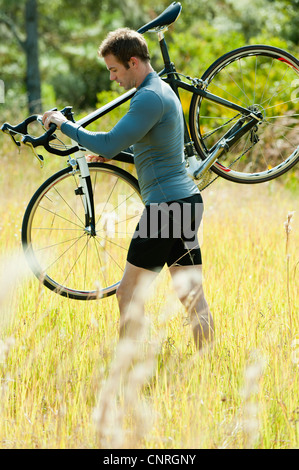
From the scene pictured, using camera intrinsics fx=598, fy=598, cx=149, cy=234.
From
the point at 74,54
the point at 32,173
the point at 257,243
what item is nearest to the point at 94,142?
the point at 257,243

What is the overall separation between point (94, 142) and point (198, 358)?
1013 mm

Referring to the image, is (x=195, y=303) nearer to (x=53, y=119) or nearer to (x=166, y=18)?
(x=53, y=119)

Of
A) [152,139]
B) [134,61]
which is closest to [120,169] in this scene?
[152,139]

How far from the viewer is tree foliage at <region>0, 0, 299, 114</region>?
31.2 ft

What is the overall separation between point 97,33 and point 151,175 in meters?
11.3

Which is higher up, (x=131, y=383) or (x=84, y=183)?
(x=84, y=183)

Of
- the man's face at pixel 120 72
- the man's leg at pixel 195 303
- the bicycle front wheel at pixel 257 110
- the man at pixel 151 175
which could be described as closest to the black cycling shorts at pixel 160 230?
the man at pixel 151 175

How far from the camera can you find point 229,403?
7.83 feet

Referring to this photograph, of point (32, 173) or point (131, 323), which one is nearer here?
point (131, 323)

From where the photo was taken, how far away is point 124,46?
2.46 m

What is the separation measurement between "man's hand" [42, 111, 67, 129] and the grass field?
69 centimetres

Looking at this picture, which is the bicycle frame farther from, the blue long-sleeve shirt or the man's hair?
the man's hair

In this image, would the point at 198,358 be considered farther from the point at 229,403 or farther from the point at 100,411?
the point at 100,411

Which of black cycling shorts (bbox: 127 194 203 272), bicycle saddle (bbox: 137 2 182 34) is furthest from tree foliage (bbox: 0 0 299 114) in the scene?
black cycling shorts (bbox: 127 194 203 272)
